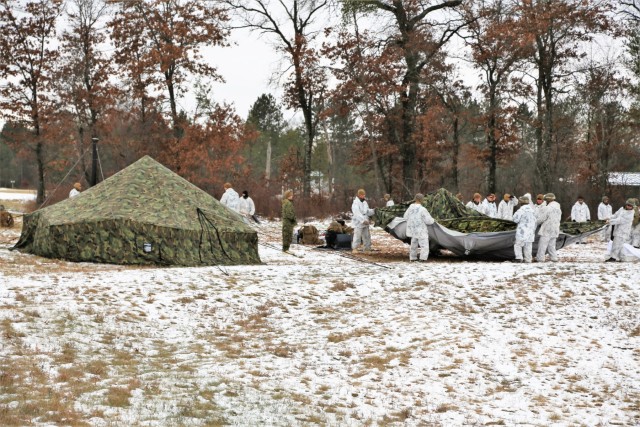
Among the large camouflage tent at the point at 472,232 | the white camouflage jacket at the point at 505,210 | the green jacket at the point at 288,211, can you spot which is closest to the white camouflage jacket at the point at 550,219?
the large camouflage tent at the point at 472,232

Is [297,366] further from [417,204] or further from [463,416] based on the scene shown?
[417,204]

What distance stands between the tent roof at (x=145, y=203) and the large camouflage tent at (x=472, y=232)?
4.41 meters

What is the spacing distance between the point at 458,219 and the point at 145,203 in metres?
7.38

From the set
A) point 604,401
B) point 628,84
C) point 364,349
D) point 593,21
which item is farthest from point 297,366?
point 628,84

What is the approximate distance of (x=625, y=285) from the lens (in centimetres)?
1165

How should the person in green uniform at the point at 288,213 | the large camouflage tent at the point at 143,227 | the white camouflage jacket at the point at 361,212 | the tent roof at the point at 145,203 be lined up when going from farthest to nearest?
the white camouflage jacket at the point at 361,212 → the person in green uniform at the point at 288,213 → the tent roof at the point at 145,203 → the large camouflage tent at the point at 143,227

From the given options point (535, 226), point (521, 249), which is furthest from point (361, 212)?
point (535, 226)

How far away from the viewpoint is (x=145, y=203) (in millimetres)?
13383

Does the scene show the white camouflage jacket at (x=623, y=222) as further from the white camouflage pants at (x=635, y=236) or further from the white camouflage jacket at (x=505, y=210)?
the white camouflage jacket at (x=505, y=210)

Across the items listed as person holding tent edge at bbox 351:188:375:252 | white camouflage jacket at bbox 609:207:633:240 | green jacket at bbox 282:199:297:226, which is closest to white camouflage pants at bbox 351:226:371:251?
person holding tent edge at bbox 351:188:375:252

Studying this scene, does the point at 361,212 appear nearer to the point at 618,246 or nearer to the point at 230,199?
the point at 230,199

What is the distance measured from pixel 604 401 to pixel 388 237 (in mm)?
16312

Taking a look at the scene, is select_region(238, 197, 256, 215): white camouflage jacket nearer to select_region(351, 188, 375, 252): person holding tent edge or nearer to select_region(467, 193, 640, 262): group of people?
select_region(351, 188, 375, 252): person holding tent edge

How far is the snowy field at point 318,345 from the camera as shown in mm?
6047
